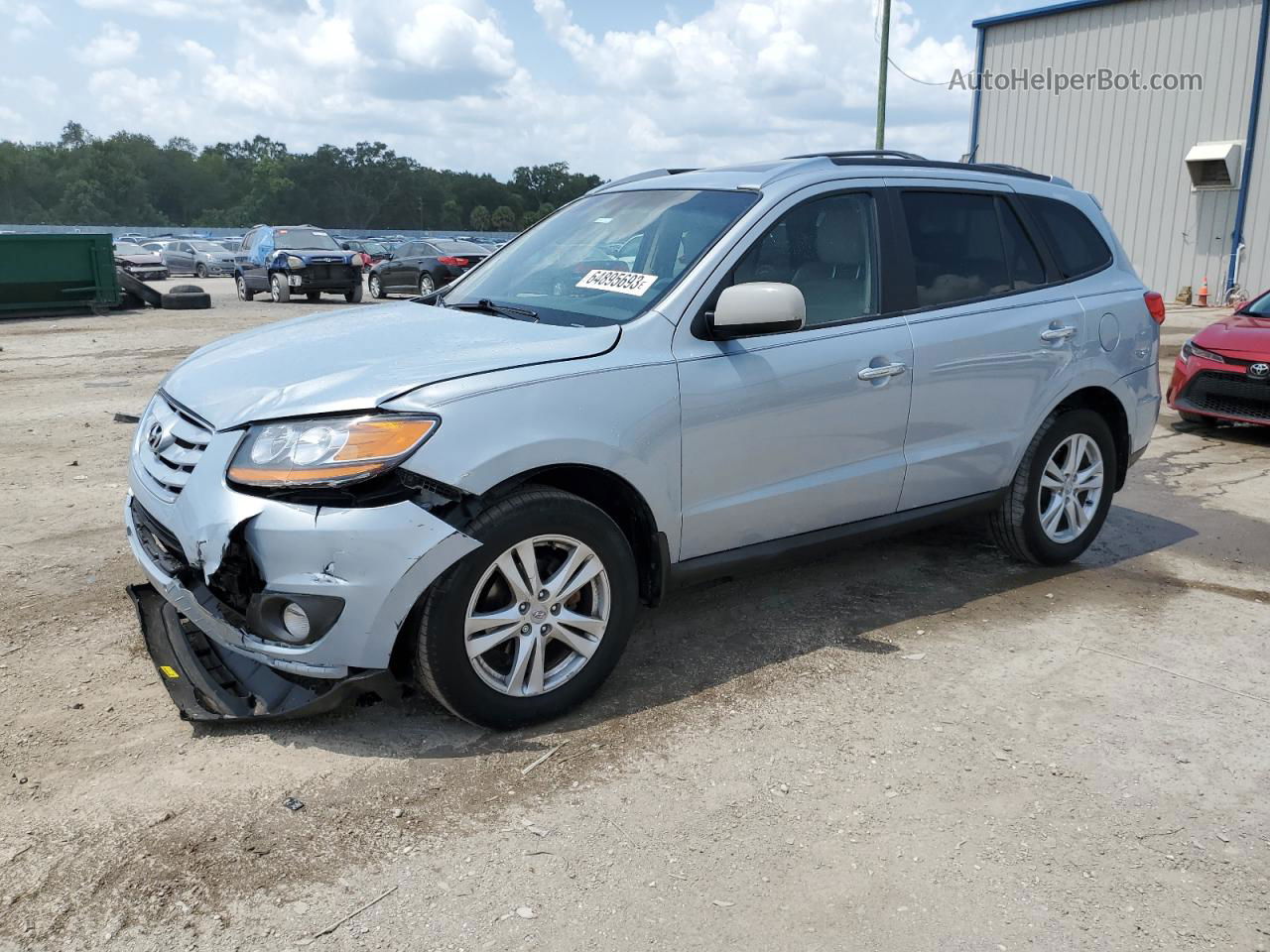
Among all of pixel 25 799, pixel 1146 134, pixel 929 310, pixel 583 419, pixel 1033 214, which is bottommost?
pixel 25 799

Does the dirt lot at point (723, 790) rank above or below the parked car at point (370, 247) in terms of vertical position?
below

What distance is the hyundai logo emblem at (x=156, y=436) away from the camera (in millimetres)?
3660

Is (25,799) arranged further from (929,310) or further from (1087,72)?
(1087,72)

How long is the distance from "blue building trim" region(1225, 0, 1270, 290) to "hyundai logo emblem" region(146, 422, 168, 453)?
2421cm

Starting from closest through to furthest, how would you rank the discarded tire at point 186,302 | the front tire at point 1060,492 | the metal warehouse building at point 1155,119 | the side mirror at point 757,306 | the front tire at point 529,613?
the front tire at point 529,613 → the side mirror at point 757,306 → the front tire at point 1060,492 → the discarded tire at point 186,302 → the metal warehouse building at point 1155,119

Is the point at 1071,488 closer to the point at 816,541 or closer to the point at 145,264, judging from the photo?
the point at 816,541

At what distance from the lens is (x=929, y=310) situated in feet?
15.0

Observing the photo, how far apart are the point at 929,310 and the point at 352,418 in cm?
253

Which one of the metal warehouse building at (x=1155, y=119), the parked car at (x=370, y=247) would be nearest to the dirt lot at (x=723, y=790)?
the metal warehouse building at (x=1155, y=119)

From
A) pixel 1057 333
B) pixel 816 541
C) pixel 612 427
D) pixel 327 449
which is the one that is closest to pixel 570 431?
pixel 612 427

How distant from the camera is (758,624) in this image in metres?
4.59

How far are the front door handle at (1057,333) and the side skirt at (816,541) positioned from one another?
28.8 inches

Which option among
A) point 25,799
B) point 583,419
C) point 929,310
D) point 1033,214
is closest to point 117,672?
point 25,799

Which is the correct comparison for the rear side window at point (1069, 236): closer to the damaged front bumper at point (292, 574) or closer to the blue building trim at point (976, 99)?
the damaged front bumper at point (292, 574)
